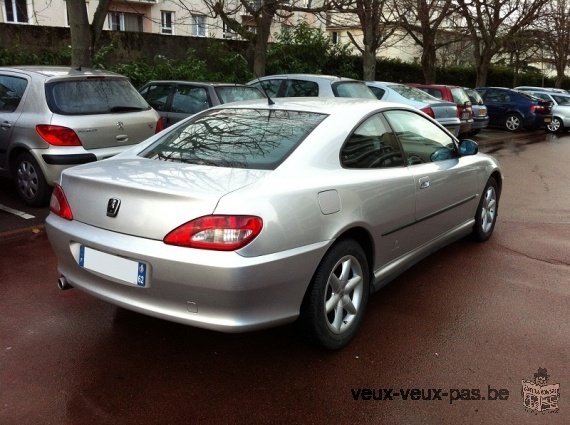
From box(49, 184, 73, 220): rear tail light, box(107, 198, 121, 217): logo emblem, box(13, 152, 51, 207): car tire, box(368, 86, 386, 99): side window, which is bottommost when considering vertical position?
box(13, 152, 51, 207): car tire

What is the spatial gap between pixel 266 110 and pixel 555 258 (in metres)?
3.17

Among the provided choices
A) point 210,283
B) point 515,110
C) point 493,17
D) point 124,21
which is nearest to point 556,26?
point 493,17

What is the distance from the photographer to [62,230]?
10.5 feet

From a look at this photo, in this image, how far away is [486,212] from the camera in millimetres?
5531

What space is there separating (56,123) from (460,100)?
11.5 m

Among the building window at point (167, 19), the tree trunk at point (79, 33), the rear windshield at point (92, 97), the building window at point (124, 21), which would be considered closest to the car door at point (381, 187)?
the rear windshield at point (92, 97)

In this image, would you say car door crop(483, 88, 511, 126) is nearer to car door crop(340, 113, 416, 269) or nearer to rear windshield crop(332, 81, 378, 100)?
rear windshield crop(332, 81, 378, 100)

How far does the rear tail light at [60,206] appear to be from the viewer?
3246 millimetres

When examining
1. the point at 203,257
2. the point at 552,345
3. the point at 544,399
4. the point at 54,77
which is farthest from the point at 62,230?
the point at 54,77

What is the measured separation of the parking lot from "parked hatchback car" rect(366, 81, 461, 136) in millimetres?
7906

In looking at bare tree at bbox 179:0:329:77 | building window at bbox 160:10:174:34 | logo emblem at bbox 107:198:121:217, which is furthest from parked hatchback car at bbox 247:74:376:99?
building window at bbox 160:10:174:34

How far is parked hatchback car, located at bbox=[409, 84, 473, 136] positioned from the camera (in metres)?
13.9

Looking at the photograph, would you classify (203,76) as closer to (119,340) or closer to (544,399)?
(119,340)

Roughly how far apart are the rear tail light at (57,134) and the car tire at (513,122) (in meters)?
16.1
